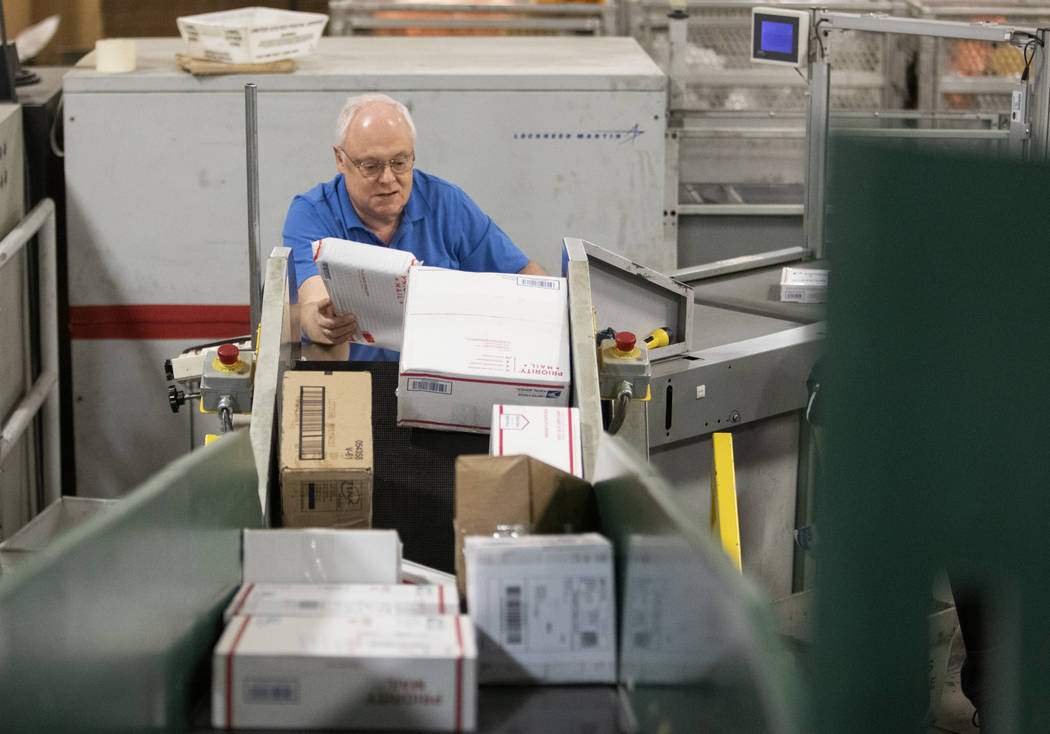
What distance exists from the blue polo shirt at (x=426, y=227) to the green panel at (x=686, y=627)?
1.80 metres

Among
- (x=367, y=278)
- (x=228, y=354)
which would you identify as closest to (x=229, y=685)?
(x=228, y=354)

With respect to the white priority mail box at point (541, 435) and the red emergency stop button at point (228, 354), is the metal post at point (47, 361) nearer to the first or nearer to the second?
the red emergency stop button at point (228, 354)

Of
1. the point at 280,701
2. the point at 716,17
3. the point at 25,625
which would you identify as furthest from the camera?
the point at 716,17

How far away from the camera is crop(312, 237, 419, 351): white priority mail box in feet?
8.65

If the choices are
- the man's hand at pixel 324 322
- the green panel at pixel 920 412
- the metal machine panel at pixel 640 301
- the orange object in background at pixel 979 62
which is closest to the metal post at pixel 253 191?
the man's hand at pixel 324 322

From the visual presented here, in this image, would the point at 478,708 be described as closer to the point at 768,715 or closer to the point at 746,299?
the point at 768,715

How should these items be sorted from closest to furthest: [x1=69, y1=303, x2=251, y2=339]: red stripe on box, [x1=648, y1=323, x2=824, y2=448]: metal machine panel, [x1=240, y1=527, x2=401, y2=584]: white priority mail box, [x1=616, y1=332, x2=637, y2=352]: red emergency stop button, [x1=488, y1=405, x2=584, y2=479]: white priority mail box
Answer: [x1=240, y1=527, x2=401, y2=584]: white priority mail box < [x1=488, y1=405, x2=584, y2=479]: white priority mail box < [x1=616, y1=332, x2=637, y2=352]: red emergency stop button < [x1=648, y1=323, x2=824, y2=448]: metal machine panel < [x1=69, y1=303, x2=251, y2=339]: red stripe on box

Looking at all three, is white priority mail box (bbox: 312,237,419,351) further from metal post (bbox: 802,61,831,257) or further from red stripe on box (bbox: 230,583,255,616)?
metal post (bbox: 802,61,831,257)

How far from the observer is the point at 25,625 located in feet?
4.06

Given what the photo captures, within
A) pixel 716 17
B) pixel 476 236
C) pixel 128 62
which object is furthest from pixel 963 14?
pixel 128 62

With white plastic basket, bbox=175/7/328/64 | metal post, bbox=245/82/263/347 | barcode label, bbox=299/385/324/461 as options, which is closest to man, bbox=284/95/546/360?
metal post, bbox=245/82/263/347

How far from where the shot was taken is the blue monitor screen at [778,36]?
4277mm

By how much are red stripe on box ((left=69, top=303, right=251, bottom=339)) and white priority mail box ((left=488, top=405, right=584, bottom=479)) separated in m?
2.34

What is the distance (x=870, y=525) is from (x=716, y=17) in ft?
17.2
